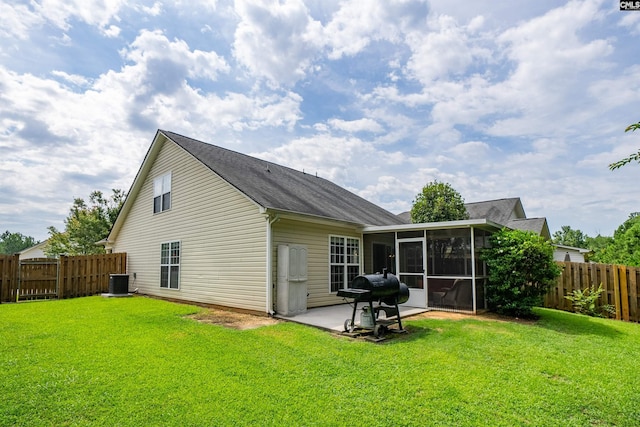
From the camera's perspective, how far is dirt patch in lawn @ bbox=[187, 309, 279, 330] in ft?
25.3

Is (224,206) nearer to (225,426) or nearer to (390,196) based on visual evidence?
(225,426)

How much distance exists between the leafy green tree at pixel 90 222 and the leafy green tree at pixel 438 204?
23.4m

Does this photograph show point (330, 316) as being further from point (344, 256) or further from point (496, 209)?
point (496, 209)

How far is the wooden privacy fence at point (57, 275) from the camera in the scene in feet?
40.3

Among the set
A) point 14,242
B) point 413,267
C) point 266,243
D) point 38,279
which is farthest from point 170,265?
point 14,242

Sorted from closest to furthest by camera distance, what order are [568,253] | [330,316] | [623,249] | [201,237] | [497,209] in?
[330,316] → [201,237] → [623,249] → [568,253] → [497,209]

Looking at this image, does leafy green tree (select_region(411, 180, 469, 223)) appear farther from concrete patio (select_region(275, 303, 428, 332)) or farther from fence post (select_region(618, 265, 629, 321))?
concrete patio (select_region(275, 303, 428, 332))

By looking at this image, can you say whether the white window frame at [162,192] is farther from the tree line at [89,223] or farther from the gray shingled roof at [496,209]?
the gray shingled roof at [496,209]

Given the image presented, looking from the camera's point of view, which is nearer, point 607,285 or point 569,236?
point 607,285

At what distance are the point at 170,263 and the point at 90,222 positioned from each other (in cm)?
1970

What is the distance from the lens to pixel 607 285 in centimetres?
988

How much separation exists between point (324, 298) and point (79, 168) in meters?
14.3

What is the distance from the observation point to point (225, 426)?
10.5 ft

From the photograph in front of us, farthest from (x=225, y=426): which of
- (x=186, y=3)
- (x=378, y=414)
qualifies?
(x=186, y=3)
